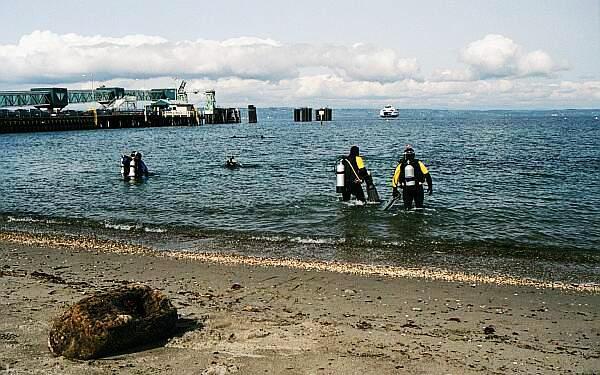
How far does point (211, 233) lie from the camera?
15.6 meters

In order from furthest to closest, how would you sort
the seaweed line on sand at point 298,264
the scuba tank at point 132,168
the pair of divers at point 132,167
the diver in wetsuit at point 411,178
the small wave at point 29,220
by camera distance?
the pair of divers at point 132,167, the scuba tank at point 132,168, the small wave at point 29,220, the diver in wetsuit at point 411,178, the seaweed line on sand at point 298,264

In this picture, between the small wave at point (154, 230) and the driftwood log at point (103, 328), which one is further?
the small wave at point (154, 230)

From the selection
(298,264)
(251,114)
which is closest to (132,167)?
(298,264)

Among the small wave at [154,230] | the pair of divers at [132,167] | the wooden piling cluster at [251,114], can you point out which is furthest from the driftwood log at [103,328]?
the wooden piling cluster at [251,114]

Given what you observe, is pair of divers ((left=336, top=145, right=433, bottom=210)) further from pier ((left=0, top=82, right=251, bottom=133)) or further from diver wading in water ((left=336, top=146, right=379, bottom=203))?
pier ((left=0, top=82, right=251, bottom=133))

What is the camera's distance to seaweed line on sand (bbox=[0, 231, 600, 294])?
1027 cm

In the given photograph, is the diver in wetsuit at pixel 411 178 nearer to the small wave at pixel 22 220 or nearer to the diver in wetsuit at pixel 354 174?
the diver in wetsuit at pixel 354 174

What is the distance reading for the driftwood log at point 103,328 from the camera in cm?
637

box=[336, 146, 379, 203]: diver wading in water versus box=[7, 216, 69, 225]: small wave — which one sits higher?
box=[336, 146, 379, 203]: diver wading in water

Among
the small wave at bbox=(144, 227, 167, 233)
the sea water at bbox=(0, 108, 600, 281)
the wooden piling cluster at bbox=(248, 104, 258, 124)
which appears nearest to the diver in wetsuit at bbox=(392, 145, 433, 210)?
the sea water at bbox=(0, 108, 600, 281)

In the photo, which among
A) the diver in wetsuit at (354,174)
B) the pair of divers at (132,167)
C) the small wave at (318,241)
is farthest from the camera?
the pair of divers at (132,167)

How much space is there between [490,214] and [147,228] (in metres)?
10.4

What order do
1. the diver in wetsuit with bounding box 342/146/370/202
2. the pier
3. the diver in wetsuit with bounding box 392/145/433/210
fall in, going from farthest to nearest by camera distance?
the pier, the diver in wetsuit with bounding box 342/146/370/202, the diver in wetsuit with bounding box 392/145/433/210

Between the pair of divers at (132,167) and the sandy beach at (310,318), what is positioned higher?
the pair of divers at (132,167)
